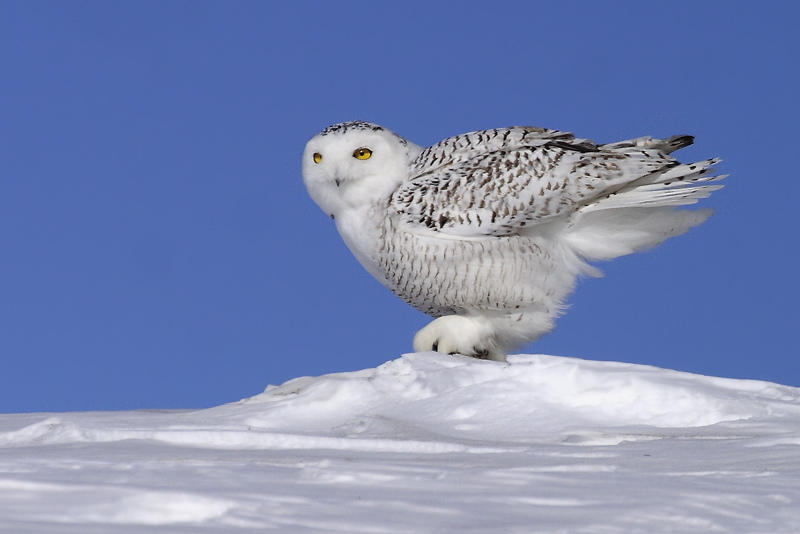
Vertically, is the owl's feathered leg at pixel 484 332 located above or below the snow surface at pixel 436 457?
above

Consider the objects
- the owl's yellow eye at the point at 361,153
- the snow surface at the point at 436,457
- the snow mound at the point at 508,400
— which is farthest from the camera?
the owl's yellow eye at the point at 361,153

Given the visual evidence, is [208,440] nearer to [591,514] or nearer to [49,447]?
[49,447]

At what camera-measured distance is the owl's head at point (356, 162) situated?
559 cm

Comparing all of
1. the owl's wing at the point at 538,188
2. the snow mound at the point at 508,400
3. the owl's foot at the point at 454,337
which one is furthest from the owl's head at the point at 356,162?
the snow mound at the point at 508,400

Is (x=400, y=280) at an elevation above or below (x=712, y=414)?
above

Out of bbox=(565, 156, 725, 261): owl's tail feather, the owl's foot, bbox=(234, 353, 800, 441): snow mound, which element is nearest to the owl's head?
the owl's foot

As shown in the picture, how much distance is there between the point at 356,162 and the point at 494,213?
0.72 metres

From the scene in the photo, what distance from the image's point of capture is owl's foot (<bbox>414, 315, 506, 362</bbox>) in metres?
5.40

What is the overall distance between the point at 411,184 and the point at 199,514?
3448mm

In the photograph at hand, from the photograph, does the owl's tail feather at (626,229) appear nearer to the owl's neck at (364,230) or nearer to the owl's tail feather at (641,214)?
the owl's tail feather at (641,214)

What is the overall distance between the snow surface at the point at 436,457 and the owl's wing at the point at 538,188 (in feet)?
3.34

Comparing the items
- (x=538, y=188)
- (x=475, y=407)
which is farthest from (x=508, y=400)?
(x=538, y=188)

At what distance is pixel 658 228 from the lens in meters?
5.73

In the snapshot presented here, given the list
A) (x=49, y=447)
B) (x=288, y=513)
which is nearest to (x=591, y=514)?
(x=288, y=513)
